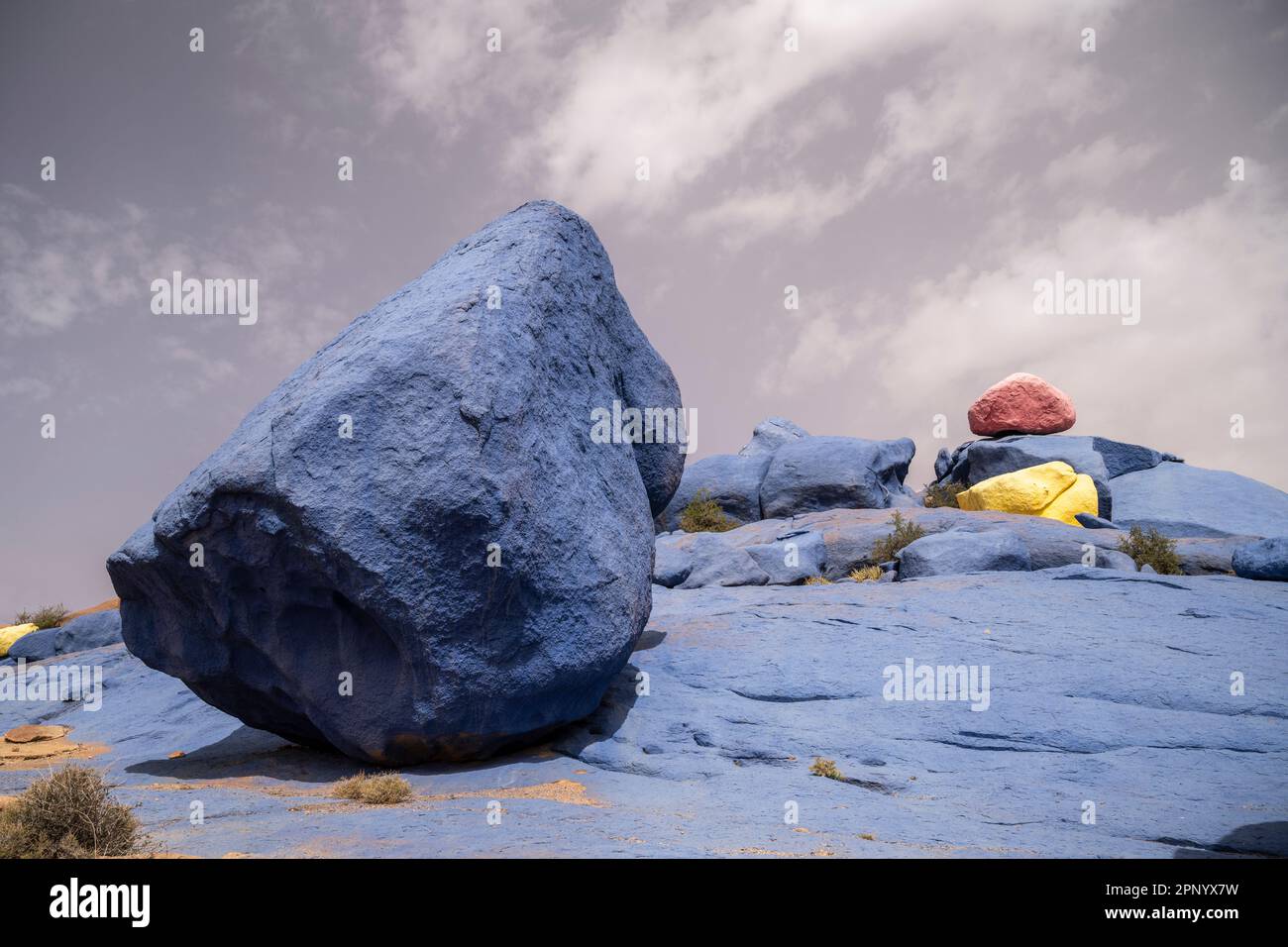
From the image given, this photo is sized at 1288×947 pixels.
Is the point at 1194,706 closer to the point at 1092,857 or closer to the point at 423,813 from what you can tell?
the point at 1092,857

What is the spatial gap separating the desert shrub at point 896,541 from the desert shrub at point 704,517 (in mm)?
5918

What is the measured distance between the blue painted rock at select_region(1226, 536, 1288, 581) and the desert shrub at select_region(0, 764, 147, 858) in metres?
14.1

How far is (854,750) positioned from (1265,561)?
9061 mm

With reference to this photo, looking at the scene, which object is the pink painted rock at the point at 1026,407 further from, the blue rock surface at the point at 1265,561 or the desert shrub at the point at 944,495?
the blue rock surface at the point at 1265,561

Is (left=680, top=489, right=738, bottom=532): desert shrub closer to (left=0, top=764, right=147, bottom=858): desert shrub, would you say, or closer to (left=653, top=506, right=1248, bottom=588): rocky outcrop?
(left=653, top=506, right=1248, bottom=588): rocky outcrop

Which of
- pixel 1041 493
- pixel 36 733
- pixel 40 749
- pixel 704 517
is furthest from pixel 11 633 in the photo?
pixel 1041 493

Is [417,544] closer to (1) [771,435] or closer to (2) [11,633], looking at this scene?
(2) [11,633]

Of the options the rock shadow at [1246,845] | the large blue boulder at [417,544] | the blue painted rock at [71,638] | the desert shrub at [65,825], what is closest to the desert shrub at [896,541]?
the large blue boulder at [417,544]

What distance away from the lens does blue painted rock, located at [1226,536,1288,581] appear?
12.0m

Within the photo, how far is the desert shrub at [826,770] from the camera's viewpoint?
20.9 feet

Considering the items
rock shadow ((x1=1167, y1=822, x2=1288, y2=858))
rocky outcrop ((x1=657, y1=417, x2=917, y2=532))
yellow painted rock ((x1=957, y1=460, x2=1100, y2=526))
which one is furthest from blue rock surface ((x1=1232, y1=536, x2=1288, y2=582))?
rocky outcrop ((x1=657, y1=417, x2=917, y2=532))

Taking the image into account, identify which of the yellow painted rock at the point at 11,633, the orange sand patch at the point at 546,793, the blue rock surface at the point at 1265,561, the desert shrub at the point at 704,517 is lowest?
the yellow painted rock at the point at 11,633

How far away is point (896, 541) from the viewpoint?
1584cm

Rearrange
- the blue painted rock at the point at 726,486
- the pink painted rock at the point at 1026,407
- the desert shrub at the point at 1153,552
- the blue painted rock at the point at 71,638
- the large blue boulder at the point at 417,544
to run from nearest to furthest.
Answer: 1. the large blue boulder at the point at 417,544
2. the desert shrub at the point at 1153,552
3. the blue painted rock at the point at 71,638
4. the blue painted rock at the point at 726,486
5. the pink painted rock at the point at 1026,407
